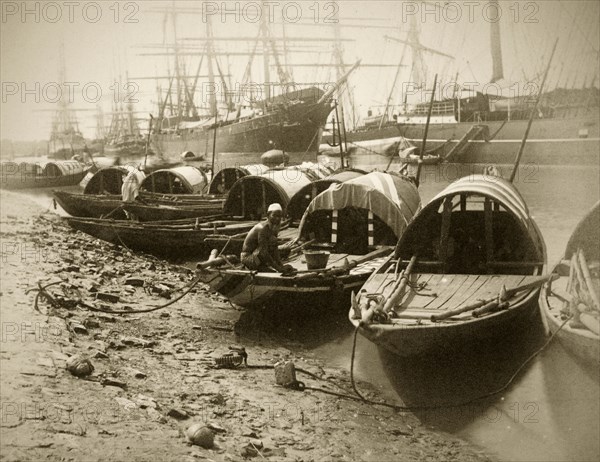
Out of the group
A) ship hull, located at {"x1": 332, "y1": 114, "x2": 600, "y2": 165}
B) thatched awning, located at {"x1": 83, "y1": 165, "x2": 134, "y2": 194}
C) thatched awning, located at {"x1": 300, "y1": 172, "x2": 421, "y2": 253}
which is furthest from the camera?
ship hull, located at {"x1": 332, "y1": 114, "x2": 600, "y2": 165}

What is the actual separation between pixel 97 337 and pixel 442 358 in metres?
4.20

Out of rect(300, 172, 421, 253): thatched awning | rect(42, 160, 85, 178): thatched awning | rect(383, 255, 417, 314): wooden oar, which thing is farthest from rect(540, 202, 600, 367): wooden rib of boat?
rect(42, 160, 85, 178): thatched awning

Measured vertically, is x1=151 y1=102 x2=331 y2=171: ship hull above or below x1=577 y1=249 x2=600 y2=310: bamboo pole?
above

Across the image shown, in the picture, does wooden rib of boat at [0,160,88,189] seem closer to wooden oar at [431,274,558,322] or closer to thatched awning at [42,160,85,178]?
thatched awning at [42,160,85,178]

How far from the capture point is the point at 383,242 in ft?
38.1

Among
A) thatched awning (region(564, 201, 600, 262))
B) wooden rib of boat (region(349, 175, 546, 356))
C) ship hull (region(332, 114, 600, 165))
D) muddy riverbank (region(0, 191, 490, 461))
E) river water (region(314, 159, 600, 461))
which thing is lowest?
river water (region(314, 159, 600, 461))

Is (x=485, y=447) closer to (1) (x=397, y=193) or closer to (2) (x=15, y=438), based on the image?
(2) (x=15, y=438)

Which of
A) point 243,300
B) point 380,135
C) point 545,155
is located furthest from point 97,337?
point 380,135

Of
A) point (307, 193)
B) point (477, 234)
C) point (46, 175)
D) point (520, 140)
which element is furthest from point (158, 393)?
point (520, 140)

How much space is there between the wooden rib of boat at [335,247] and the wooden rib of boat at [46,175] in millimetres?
19113

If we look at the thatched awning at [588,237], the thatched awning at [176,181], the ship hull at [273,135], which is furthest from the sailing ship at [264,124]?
the thatched awning at [588,237]

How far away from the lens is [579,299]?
603cm

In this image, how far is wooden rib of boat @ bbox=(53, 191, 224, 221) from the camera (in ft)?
53.2

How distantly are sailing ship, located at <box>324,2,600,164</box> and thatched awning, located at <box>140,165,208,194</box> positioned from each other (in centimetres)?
1285
